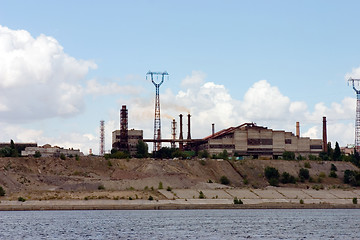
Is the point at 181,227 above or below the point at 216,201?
below

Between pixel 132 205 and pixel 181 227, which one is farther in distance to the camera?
pixel 132 205

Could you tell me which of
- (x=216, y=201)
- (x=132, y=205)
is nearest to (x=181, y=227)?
(x=132, y=205)

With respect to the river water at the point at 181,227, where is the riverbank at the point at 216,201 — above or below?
above

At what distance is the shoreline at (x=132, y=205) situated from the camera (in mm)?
164125

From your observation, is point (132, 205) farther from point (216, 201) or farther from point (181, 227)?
point (181, 227)

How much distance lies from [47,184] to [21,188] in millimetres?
9585

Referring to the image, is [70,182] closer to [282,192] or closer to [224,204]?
[224,204]

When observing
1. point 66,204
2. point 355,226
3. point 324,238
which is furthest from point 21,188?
point 324,238

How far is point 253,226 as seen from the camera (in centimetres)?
11619

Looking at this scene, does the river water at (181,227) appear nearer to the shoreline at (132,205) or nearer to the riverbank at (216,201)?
the shoreline at (132,205)

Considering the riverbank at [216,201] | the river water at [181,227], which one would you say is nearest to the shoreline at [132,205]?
the riverbank at [216,201]

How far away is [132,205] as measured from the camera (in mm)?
168750

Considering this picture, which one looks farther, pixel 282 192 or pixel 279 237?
pixel 282 192

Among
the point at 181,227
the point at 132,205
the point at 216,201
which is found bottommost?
the point at 181,227
